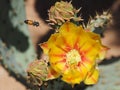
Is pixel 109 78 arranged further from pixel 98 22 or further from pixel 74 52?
pixel 74 52

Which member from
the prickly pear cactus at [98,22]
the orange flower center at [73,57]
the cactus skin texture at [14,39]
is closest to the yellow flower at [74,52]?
the orange flower center at [73,57]

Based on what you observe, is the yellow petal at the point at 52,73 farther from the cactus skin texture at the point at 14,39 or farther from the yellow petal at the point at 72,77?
the cactus skin texture at the point at 14,39

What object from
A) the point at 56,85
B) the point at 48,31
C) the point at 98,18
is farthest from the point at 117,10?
the point at 56,85

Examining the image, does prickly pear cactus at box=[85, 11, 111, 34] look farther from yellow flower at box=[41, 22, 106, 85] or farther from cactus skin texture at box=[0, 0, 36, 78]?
cactus skin texture at box=[0, 0, 36, 78]

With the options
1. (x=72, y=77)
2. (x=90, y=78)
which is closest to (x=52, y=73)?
(x=72, y=77)

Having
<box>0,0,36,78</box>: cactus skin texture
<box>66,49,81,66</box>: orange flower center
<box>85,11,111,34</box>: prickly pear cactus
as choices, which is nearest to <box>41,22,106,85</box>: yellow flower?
<box>66,49,81,66</box>: orange flower center

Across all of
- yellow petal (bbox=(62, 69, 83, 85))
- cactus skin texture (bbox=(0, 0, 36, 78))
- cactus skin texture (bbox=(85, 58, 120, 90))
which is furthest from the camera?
cactus skin texture (bbox=(0, 0, 36, 78))
